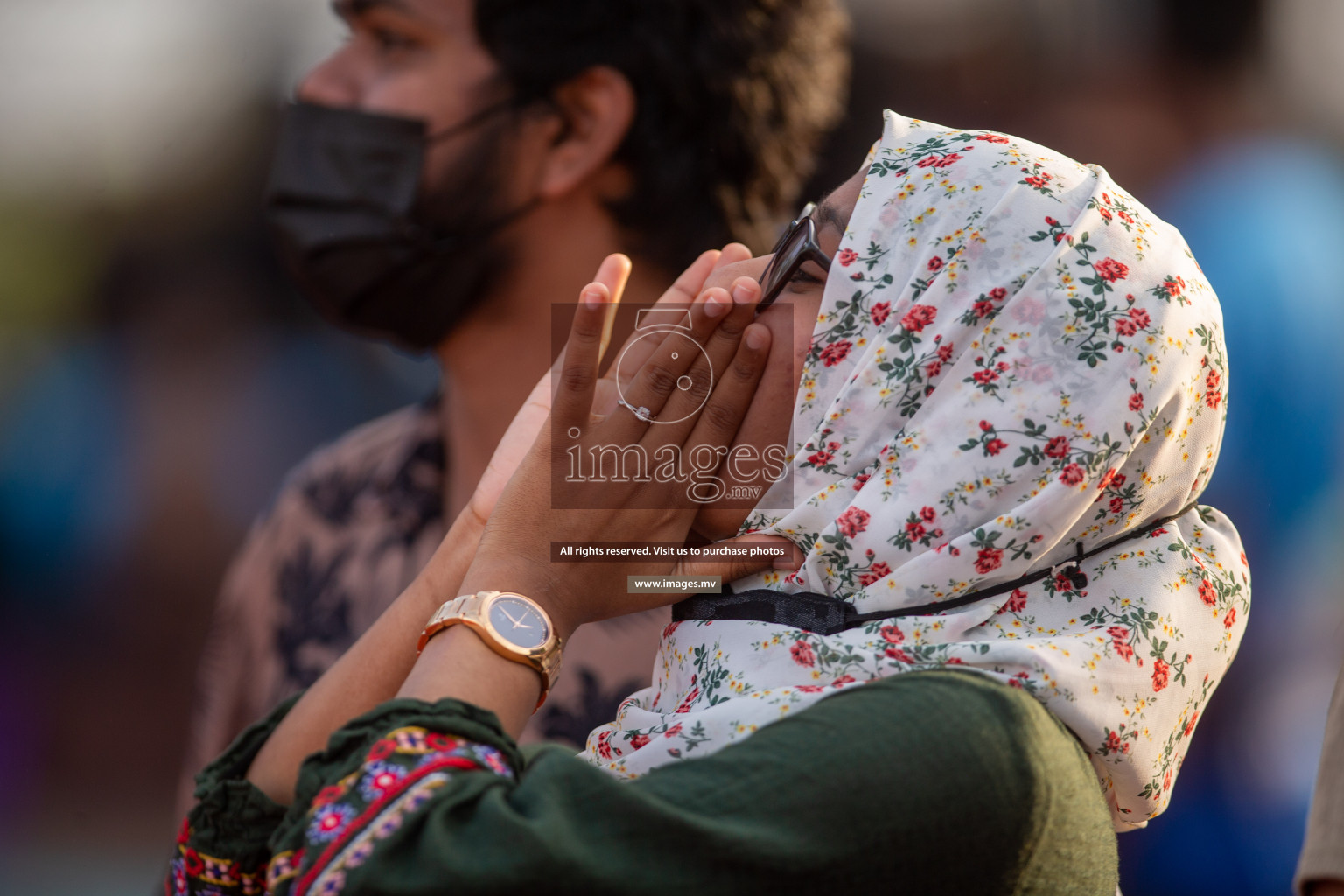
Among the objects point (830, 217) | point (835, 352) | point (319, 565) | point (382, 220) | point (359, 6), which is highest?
point (359, 6)

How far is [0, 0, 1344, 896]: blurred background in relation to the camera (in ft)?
7.34

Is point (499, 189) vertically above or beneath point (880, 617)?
above

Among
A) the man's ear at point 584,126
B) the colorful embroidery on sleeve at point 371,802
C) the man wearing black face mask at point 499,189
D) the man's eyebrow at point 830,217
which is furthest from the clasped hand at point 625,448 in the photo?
the man's ear at point 584,126

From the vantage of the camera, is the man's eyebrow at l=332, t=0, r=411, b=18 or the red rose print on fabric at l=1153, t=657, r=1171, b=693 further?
the man's eyebrow at l=332, t=0, r=411, b=18

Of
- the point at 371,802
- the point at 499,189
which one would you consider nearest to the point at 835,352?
the point at 371,802

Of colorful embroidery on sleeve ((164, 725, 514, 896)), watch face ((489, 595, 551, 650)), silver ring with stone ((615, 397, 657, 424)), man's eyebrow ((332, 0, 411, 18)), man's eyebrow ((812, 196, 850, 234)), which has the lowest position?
colorful embroidery on sleeve ((164, 725, 514, 896))

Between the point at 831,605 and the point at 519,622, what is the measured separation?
0.30m

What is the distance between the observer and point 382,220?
2.00 meters

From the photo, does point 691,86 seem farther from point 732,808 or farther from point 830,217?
point 732,808

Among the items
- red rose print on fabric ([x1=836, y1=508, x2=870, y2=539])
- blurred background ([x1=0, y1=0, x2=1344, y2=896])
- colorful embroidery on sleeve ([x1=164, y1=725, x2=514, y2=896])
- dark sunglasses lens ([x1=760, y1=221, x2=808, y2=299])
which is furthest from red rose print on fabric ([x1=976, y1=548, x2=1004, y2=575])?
blurred background ([x1=0, y1=0, x2=1344, y2=896])

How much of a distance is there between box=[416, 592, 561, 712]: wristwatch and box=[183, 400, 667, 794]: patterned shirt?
3.10 feet

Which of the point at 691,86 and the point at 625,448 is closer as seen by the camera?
the point at 625,448

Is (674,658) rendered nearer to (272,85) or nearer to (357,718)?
(357,718)

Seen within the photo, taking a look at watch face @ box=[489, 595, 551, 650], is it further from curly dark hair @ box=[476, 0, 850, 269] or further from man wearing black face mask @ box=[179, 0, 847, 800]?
curly dark hair @ box=[476, 0, 850, 269]
